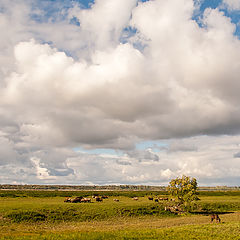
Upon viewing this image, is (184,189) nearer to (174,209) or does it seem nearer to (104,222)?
(174,209)

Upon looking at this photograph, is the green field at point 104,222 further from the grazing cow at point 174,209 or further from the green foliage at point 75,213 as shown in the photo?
the grazing cow at point 174,209

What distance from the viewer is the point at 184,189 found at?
260 ft

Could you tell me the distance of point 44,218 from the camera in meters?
59.4

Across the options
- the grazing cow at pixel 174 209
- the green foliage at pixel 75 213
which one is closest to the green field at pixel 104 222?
the green foliage at pixel 75 213

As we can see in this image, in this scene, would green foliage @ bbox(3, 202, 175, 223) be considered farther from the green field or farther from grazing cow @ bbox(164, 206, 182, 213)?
grazing cow @ bbox(164, 206, 182, 213)

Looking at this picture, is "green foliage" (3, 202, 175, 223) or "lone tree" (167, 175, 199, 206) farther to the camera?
"lone tree" (167, 175, 199, 206)

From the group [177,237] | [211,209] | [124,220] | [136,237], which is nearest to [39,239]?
[136,237]

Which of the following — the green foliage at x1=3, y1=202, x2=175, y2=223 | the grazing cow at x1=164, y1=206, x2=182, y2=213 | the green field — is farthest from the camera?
the grazing cow at x1=164, y1=206, x2=182, y2=213

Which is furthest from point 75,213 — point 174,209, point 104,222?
point 174,209

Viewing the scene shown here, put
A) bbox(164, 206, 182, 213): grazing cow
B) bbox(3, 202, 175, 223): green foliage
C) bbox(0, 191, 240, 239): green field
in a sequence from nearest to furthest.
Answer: bbox(0, 191, 240, 239): green field < bbox(3, 202, 175, 223): green foliage < bbox(164, 206, 182, 213): grazing cow

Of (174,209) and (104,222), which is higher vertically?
(104,222)

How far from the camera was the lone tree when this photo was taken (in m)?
78.1

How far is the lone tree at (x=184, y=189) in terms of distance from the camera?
78.1 m

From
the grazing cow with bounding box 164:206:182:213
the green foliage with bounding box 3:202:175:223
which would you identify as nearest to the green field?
the green foliage with bounding box 3:202:175:223
